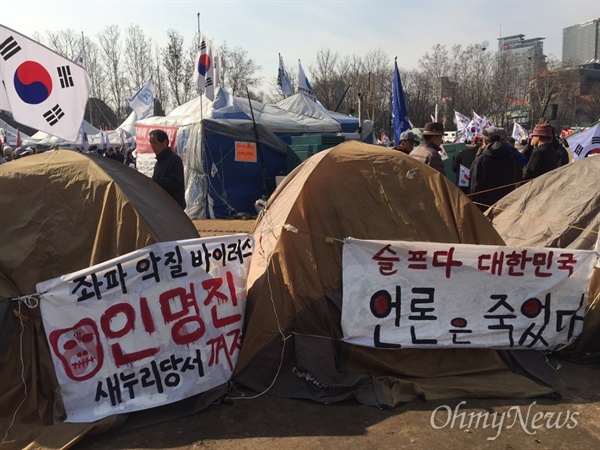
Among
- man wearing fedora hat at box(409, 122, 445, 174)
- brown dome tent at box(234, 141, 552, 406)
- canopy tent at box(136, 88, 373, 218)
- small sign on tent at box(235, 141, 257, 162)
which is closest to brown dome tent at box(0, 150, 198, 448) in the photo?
brown dome tent at box(234, 141, 552, 406)

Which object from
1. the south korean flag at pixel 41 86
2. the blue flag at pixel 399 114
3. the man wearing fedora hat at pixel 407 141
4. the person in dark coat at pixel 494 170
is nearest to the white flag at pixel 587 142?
the blue flag at pixel 399 114

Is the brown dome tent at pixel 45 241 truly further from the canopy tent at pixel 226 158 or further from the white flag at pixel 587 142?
the canopy tent at pixel 226 158

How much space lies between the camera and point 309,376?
4039 millimetres

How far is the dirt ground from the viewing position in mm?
3369

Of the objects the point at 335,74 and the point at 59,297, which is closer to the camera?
the point at 59,297

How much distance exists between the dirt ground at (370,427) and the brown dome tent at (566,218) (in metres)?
0.69

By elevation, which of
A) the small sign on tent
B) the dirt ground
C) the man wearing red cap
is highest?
the small sign on tent

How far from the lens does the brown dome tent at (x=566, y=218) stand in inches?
181

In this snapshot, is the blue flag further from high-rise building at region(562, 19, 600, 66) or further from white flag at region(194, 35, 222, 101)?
high-rise building at region(562, 19, 600, 66)

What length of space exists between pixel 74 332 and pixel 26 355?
41cm

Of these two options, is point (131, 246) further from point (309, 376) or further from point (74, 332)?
point (309, 376)

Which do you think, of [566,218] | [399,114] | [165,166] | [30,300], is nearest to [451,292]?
[566,218]

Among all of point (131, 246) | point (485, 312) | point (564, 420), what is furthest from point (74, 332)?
point (564, 420)

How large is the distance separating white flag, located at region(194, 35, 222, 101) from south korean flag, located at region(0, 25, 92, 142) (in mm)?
7280
